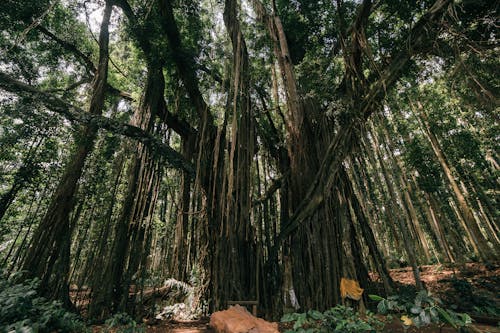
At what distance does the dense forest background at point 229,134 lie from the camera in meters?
2.76

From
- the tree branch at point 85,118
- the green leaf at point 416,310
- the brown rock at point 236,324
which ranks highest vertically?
the tree branch at point 85,118

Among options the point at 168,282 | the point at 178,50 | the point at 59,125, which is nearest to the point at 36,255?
the point at 168,282

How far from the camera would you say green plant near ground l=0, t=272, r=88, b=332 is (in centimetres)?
168

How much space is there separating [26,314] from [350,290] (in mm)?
2924

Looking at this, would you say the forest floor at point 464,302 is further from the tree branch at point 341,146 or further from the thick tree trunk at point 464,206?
the tree branch at point 341,146

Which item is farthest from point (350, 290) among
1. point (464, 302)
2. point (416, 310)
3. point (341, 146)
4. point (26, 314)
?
point (26, 314)

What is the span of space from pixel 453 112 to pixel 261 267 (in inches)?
368

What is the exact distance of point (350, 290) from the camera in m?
2.53

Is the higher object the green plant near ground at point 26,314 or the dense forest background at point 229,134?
the dense forest background at point 229,134

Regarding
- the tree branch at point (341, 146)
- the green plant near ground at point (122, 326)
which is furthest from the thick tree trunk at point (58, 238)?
the tree branch at point (341, 146)

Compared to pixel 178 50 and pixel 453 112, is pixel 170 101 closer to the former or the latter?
pixel 178 50

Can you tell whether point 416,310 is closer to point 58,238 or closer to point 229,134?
point 229,134

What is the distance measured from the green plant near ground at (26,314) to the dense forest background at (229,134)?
45cm

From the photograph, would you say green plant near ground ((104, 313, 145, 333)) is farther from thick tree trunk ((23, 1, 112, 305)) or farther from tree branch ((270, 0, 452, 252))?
tree branch ((270, 0, 452, 252))
